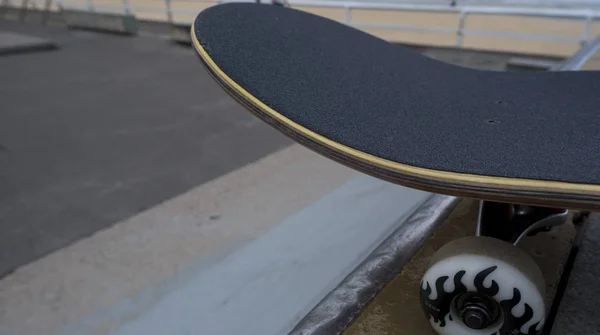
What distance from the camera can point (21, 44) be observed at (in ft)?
17.9

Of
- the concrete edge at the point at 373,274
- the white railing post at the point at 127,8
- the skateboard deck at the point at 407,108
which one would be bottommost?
the white railing post at the point at 127,8

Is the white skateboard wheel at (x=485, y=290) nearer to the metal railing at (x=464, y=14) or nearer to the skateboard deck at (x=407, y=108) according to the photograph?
the skateboard deck at (x=407, y=108)

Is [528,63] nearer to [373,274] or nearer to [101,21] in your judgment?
[373,274]

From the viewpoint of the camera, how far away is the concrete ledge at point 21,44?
5.33 meters

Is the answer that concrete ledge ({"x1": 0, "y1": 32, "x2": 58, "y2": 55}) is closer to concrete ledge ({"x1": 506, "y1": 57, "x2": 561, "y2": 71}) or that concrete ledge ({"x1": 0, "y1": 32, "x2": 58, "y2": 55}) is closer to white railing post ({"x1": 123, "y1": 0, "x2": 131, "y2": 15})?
white railing post ({"x1": 123, "y1": 0, "x2": 131, "y2": 15})

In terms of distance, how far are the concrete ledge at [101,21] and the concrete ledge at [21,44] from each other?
0.96 m

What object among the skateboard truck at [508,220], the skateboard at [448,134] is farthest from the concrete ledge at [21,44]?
the skateboard truck at [508,220]

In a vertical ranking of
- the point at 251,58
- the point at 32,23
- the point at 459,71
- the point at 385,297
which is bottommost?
the point at 32,23

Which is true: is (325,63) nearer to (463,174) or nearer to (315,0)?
(463,174)

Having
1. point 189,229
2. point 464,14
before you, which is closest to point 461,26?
point 464,14

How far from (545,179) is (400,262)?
0.55 meters

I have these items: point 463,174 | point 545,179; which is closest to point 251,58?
point 463,174

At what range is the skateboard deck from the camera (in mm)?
779

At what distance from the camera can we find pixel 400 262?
1221 millimetres
